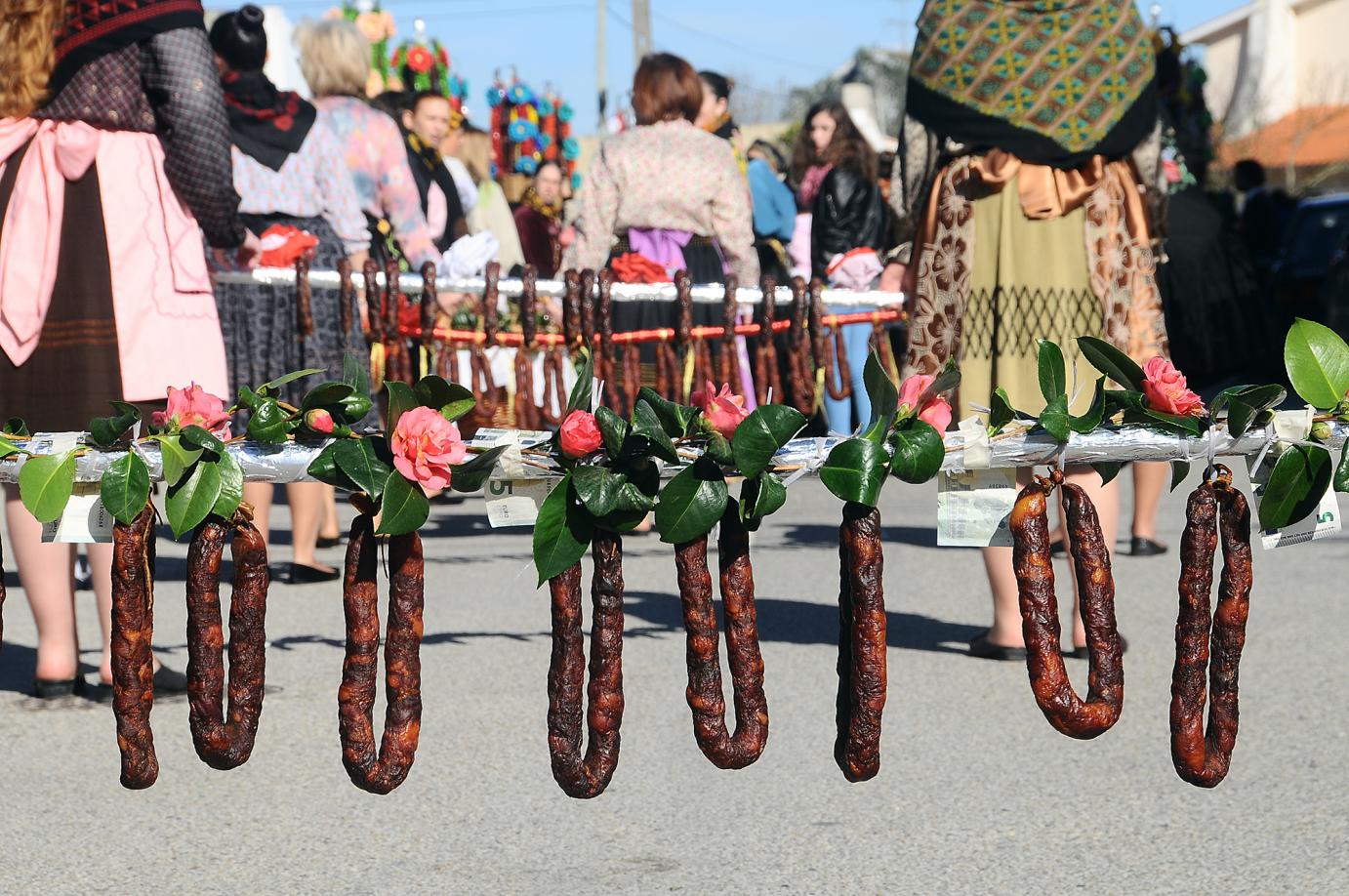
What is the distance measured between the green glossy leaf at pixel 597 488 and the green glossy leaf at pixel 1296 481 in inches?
34.4

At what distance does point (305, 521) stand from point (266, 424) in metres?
4.03

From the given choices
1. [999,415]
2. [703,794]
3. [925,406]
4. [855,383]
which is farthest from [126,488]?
[855,383]

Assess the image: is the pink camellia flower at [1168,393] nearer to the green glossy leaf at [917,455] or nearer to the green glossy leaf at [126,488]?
the green glossy leaf at [917,455]

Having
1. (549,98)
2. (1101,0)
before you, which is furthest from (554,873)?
(549,98)

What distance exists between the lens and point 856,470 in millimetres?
2236

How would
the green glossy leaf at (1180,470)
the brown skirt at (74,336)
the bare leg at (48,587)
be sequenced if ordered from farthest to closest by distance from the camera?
the bare leg at (48,587), the brown skirt at (74,336), the green glossy leaf at (1180,470)

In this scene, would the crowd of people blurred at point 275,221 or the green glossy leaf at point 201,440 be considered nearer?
the green glossy leaf at point 201,440

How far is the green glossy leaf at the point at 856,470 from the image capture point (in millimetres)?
2225

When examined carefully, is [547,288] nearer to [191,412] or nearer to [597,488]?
[191,412]

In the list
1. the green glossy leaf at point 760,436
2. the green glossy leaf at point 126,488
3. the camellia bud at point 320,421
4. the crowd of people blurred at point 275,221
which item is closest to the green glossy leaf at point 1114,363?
the green glossy leaf at point 760,436

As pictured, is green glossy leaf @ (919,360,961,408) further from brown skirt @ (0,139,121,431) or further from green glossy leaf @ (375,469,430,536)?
brown skirt @ (0,139,121,431)

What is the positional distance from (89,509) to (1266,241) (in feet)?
50.5

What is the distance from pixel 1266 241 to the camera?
1633 cm

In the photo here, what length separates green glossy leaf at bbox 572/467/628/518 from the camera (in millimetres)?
2232
